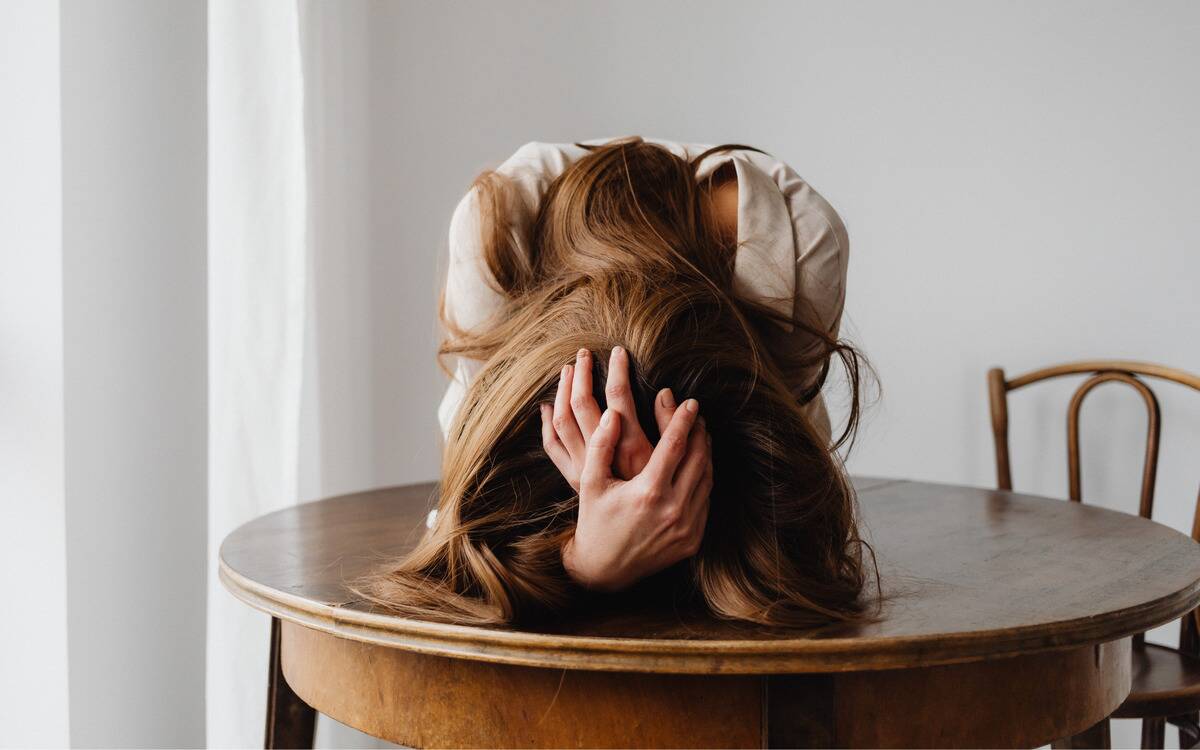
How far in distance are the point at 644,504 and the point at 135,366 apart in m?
1.02

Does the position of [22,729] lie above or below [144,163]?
below

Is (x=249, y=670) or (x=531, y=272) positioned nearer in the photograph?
(x=531, y=272)

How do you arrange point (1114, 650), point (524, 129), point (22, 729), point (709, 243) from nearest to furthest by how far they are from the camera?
point (1114, 650) → point (709, 243) → point (22, 729) → point (524, 129)

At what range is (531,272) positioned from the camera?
93 cm

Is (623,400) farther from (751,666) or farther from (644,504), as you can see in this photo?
(751,666)

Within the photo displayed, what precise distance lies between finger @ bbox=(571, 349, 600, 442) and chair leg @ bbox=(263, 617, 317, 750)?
1.44 ft

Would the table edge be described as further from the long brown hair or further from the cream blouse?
the cream blouse

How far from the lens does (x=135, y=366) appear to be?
1.42m

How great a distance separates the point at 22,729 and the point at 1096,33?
6.27 feet

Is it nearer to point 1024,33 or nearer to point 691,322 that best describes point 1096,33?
point 1024,33

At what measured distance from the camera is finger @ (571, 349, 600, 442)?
69 cm

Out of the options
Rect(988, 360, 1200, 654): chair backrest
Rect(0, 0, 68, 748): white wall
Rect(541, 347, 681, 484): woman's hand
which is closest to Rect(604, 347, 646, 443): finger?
Rect(541, 347, 681, 484): woman's hand

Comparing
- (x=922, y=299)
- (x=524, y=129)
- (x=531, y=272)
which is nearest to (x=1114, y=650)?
(x=531, y=272)

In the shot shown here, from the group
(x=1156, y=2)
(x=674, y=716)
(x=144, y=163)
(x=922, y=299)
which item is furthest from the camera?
(x=922, y=299)
